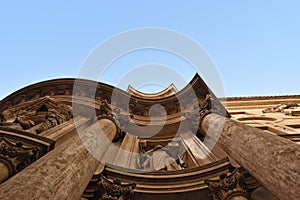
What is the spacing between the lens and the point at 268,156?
4676 mm

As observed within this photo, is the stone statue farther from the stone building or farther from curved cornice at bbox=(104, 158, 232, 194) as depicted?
curved cornice at bbox=(104, 158, 232, 194)

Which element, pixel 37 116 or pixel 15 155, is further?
pixel 37 116

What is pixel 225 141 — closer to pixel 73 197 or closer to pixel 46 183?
pixel 73 197

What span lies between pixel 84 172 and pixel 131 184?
1489 mm

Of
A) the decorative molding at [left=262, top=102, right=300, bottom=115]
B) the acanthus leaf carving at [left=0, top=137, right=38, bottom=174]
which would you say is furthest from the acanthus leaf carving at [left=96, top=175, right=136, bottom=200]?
→ the decorative molding at [left=262, top=102, right=300, bottom=115]

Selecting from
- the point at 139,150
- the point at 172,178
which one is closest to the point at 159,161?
the point at 139,150

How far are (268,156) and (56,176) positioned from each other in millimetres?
3102

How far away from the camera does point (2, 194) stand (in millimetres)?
3217

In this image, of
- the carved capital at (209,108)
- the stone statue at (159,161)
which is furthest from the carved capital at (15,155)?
the carved capital at (209,108)

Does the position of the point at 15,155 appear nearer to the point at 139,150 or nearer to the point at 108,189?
the point at 108,189

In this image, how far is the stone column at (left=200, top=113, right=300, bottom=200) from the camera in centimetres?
394

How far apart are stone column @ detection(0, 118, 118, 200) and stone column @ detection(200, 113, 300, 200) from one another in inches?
110

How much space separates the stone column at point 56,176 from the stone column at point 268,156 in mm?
2786

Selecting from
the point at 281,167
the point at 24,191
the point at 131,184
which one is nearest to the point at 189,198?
the point at 131,184
